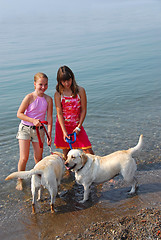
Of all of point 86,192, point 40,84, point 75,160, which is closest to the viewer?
point 75,160

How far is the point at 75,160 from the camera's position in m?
4.96

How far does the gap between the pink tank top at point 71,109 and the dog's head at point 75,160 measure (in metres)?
1.08

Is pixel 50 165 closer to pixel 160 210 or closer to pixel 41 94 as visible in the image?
pixel 41 94

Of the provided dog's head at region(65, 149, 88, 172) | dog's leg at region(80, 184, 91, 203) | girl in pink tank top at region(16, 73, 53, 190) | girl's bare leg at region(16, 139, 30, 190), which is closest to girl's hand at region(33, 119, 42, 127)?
girl in pink tank top at region(16, 73, 53, 190)

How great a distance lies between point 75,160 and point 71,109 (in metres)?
1.34

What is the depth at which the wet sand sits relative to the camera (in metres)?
4.46

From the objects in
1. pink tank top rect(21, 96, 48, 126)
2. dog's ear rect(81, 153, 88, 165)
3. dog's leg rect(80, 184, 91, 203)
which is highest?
pink tank top rect(21, 96, 48, 126)

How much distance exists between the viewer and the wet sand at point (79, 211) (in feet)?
14.6

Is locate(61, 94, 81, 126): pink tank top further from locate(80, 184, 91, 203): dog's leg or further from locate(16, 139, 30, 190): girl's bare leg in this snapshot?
locate(80, 184, 91, 203): dog's leg

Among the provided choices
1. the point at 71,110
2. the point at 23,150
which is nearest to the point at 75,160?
the point at 71,110

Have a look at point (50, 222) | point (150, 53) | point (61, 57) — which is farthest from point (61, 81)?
point (150, 53)

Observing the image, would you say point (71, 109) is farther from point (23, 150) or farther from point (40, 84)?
point (23, 150)

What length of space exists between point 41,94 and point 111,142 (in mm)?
3495

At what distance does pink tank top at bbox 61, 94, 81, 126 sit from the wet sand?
1490 mm
